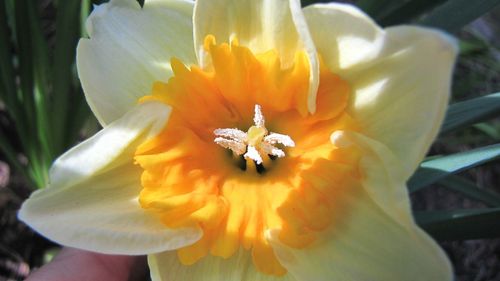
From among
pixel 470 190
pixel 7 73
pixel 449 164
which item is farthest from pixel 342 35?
pixel 7 73

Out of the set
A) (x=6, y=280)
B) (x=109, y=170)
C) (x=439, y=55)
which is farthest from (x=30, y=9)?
(x=439, y=55)

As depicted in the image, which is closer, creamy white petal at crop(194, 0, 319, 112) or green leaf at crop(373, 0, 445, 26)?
creamy white petal at crop(194, 0, 319, 112)

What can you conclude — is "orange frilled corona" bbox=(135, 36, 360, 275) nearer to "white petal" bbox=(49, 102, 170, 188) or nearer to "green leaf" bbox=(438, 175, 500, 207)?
"white petal" bbox=(49, 102, 170, 188)

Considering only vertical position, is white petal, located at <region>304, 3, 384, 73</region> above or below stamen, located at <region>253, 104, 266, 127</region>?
above

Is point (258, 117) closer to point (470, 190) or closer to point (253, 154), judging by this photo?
point (253, 154)

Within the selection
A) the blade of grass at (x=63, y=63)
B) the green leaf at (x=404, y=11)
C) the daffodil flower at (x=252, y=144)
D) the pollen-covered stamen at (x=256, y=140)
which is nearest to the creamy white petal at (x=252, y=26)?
the daffodil flower at (x=252, y=144)

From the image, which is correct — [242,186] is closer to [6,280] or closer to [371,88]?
[371,88]

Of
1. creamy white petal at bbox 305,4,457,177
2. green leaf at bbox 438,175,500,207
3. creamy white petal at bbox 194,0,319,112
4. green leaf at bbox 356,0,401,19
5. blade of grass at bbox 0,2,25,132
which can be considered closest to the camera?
creamy white petal at bbox 305,4,457,177

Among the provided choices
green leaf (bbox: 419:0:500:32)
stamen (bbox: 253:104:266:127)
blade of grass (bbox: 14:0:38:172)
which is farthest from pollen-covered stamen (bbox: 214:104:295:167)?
blade of grass (bbox: 14:0:38:172)
